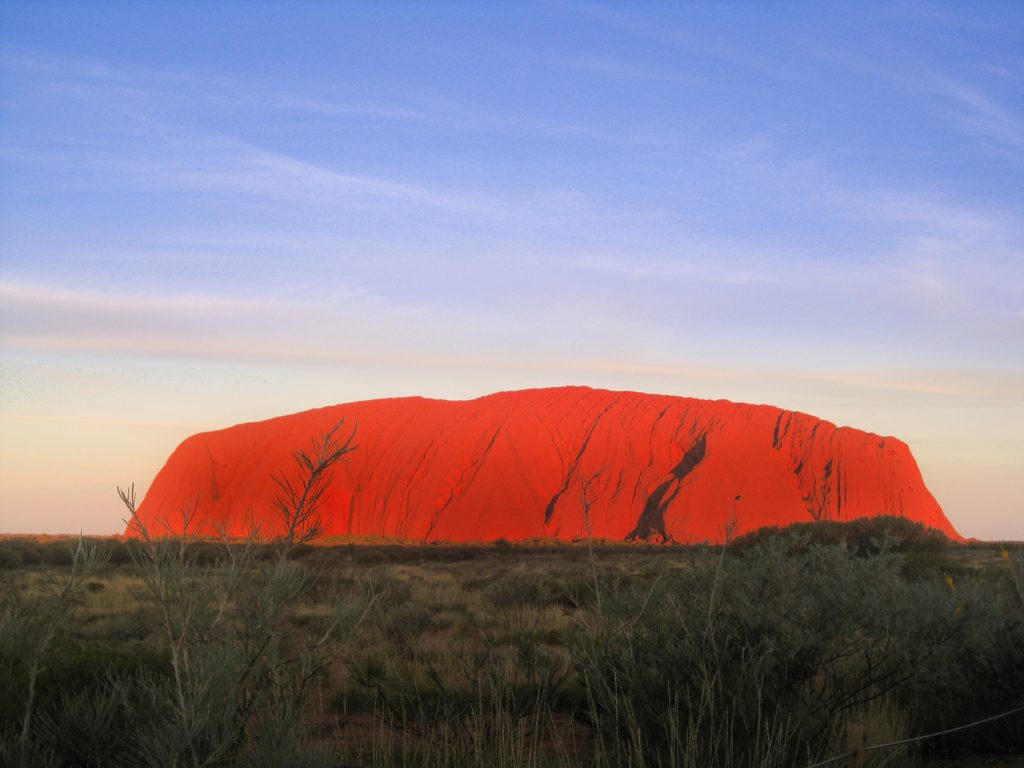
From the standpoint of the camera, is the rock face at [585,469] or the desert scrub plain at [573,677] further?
the rock face at [585,469]

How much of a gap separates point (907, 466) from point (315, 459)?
58.0 meters

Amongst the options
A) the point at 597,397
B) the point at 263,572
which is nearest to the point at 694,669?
the point at 263,572

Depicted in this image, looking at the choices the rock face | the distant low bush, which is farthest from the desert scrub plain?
the rock face

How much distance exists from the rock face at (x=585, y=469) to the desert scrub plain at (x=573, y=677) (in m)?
39.2

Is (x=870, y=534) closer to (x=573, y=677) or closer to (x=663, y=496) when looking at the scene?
(x=573, y=677)

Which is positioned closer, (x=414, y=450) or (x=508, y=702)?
(x=508, y=702)

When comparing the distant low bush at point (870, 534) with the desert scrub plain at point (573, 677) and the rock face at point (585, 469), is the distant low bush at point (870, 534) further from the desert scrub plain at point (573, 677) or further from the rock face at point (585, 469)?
the rock face at point (585, 469)

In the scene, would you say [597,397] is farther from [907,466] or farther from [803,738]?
[803,738]

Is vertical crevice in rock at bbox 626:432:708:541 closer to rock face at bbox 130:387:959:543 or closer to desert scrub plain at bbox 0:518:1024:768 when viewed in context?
rock face at bbox 130:387:959:543

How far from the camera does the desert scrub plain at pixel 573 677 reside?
3322mm

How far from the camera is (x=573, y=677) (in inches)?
304

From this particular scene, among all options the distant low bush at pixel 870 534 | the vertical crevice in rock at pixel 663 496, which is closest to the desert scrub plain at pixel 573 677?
the distant low bush at pixel 870 534

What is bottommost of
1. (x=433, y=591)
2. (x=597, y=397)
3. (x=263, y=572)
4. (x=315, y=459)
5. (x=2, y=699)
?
(x=433, y=591)

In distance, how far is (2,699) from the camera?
445 centimetres
